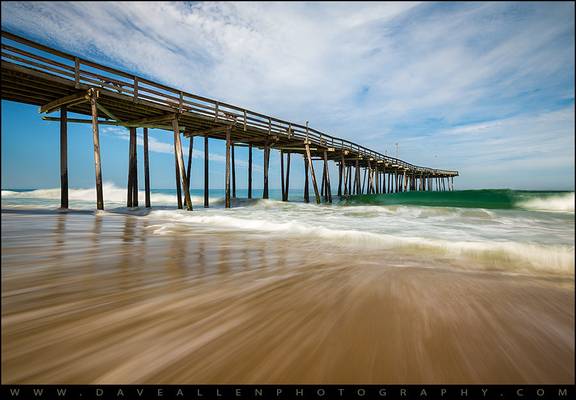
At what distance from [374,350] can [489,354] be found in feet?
1.87

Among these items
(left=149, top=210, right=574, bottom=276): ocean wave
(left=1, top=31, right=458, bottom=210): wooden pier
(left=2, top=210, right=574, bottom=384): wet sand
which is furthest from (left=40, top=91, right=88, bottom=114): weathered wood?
(left=149, top=210, right=574, bottom=276): ocean wave

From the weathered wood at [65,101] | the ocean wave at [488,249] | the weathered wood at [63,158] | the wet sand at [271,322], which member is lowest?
the ocean wave at [488,249]

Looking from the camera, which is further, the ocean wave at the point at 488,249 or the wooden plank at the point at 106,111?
the wooden plank at the point at 106,111

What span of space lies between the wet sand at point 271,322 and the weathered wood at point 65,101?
25.9ft

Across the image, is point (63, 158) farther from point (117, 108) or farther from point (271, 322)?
point (271, 322)

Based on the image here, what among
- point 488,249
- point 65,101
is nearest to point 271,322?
point 488,249

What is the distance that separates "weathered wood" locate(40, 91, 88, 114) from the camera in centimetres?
879

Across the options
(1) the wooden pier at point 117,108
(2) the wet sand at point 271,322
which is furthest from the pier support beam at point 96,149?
(2) the wet sand at point 271,322

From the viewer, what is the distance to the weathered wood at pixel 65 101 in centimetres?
879

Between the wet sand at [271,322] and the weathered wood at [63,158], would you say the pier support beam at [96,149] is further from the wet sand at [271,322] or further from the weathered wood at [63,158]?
the wet sand at [271,322]

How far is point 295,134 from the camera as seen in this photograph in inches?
671
